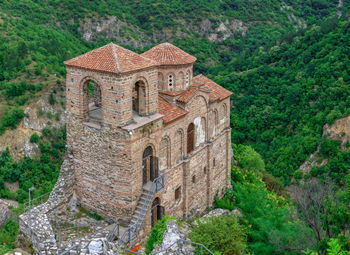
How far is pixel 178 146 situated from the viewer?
2206 centimetres

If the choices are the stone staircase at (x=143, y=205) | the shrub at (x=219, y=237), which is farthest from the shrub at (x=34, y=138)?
the shrub at (x=219, y=237)

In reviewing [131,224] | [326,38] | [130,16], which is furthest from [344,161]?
[130,16]

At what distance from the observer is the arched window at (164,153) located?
2086 centimetres

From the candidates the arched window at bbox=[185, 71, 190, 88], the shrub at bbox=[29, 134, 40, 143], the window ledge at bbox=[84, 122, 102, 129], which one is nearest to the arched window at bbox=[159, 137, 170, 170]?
the window ledge at bbox=[84, 122, 102, 129]

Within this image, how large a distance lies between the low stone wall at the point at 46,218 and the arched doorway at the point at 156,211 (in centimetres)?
413

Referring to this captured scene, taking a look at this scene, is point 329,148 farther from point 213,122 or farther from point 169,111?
point 169,111

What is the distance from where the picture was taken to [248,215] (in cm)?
2422

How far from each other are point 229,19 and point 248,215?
194 ft

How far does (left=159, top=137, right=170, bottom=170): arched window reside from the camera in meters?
20.9

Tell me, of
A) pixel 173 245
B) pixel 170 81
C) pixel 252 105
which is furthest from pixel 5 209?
pixel 252 105

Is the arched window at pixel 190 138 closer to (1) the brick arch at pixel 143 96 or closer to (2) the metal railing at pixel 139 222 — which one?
(2) the metal railing at pixel 139 222

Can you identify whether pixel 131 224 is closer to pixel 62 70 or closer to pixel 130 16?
pixel 62 70

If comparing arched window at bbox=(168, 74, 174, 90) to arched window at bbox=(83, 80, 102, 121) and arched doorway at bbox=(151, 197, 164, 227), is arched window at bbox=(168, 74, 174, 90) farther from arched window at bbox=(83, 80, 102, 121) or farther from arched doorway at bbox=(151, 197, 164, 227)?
arched doorway at bbox=(151, 197, 164, 227)

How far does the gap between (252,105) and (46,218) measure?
30.9 metres
